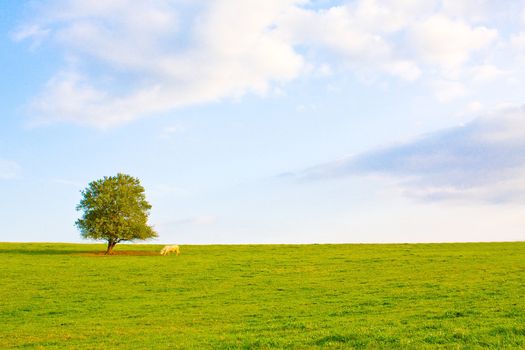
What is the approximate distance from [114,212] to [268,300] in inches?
1730

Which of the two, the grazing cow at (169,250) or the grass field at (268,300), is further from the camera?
the grazing cow at (169,250)

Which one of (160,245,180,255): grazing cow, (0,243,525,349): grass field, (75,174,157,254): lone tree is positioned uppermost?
(75,174,157,254): lone tree

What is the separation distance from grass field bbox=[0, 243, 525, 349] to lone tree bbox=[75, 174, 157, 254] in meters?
6.28

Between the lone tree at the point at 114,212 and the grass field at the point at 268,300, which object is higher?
the lone tree at the point at 114,212

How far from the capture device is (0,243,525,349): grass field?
19.9m

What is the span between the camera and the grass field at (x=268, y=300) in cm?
1989

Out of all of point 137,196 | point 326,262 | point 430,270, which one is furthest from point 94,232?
point 430,270

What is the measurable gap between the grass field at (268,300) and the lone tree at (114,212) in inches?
247

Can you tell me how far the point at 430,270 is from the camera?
46625mm

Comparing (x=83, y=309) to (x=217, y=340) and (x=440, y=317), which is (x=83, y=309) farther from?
(x=440, y=317)

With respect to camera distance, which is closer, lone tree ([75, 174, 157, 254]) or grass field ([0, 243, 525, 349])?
grass field ([0, 243, 525, 349])

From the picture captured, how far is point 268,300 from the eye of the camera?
33.7m

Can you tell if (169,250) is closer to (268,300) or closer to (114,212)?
(114,212)

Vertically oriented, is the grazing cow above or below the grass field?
above
